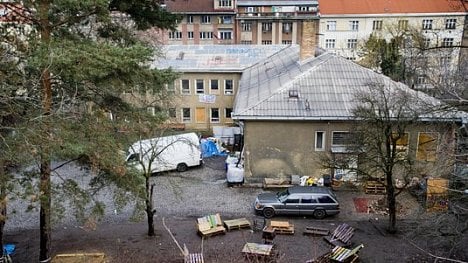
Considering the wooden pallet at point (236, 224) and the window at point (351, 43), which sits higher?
the window at point (351, 43)

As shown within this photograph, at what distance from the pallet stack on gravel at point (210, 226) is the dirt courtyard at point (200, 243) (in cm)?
23

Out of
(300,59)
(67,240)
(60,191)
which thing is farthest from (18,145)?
(300,59)

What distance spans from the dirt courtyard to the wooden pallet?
19 centimetres

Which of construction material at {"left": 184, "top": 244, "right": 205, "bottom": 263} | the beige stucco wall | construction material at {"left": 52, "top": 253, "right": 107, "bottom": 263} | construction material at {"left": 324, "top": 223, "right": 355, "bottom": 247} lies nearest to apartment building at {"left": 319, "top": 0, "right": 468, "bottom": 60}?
the beige stucco wall

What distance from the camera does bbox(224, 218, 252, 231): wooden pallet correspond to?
1849 cm

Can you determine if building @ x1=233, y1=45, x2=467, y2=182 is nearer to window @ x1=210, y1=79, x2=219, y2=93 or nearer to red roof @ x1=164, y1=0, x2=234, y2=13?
window @ x1=210, y1=79, x2=219, y2=93

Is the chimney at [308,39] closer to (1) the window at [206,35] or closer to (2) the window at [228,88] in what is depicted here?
(2) the window at [228,88]

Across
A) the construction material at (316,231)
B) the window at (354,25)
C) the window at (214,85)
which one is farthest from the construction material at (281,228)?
the window at (354,25)

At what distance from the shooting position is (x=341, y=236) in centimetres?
1747

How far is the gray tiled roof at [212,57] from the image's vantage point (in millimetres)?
33781

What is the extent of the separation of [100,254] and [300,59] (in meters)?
18.1

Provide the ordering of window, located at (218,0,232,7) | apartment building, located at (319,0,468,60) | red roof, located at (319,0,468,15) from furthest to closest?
window, located at (218,0,232,7) < red roof, located at (319,0,468,15) < apartment building, located at (319,0,468,60)

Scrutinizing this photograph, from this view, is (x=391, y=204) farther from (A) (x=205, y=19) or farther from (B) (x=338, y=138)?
(A) (x=205, y=19)

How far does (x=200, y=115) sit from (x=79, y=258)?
20.5m
